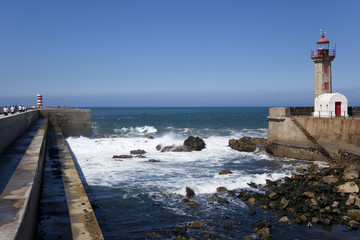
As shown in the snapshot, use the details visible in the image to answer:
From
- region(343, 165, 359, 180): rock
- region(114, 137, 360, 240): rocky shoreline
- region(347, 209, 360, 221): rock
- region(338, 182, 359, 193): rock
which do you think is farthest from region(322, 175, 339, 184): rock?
region(347, 209, 360, 221): rock

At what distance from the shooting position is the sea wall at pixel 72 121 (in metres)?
24.9

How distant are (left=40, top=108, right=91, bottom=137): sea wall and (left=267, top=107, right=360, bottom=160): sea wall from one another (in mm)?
14453

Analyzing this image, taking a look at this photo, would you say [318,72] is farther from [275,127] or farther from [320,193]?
[320,193]

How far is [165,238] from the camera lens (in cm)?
706

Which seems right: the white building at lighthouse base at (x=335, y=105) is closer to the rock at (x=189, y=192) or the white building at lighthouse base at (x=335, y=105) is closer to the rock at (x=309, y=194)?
the rock at (x=309, y=194)

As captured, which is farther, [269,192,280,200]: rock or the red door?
the red door

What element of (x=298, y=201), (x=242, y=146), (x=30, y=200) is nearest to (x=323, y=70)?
(x=242, y=146)

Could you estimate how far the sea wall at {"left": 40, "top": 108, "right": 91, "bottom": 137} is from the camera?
24.9 m

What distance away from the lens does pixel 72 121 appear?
82.0 feet

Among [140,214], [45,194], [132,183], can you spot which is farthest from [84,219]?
[132,183]

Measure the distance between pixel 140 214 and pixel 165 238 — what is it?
62.7 inches

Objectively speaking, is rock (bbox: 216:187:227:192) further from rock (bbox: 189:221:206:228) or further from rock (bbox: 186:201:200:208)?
rock (bbox: 189:221:206:228)

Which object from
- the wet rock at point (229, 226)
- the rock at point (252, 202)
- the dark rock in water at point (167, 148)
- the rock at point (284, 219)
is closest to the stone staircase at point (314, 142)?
the dark rock in water at point (167, 148)

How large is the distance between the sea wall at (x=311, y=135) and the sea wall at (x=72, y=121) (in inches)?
569
